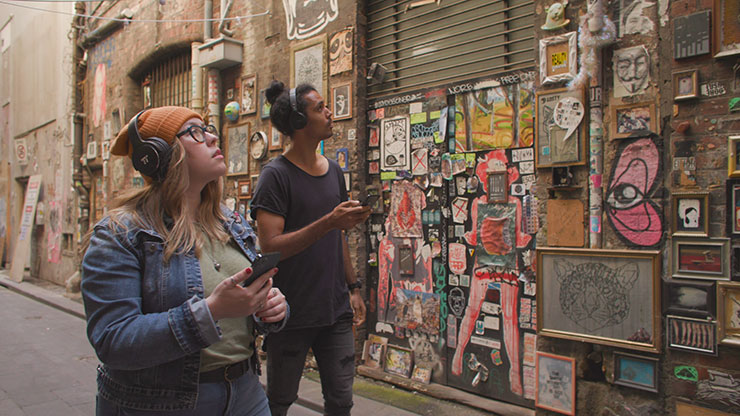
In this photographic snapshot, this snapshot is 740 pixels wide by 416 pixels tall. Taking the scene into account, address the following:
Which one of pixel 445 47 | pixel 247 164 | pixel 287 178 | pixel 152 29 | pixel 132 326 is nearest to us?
pixel 132 326

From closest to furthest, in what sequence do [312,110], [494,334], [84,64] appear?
[312,110] < [494,334] < [84,64]

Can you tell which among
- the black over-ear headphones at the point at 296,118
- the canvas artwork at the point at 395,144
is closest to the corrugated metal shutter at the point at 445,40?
the canvas artwork at the point at 395,144

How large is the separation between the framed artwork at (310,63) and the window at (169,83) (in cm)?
308

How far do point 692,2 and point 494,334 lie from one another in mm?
2662

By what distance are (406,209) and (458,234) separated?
642 millimetres

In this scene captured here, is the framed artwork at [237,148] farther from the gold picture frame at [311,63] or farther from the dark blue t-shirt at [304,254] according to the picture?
the dark blue t-shirt at [304,254]

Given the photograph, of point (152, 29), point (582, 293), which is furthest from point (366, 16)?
point (152, 29)

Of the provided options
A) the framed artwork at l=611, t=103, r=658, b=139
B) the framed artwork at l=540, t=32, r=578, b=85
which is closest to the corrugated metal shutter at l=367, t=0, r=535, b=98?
the framed artwork at l=540, t=32, r=578, b=85

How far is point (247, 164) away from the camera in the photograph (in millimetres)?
6723

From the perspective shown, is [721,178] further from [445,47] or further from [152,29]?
[152,29]

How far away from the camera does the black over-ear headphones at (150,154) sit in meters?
1.67

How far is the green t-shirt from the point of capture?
1694 mm

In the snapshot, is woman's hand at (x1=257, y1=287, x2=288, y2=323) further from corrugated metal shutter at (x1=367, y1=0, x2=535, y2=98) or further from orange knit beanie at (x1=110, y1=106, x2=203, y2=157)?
corrugated metal shutter at (x1=367, y1=0, x2=535, y2=98)

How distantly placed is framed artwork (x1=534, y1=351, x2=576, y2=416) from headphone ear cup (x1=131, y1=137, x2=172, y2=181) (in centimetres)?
293
